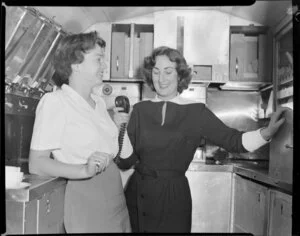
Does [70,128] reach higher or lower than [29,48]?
lower

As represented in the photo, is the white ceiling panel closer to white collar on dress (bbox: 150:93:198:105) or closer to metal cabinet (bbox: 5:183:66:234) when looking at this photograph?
white collar on dress (bbox: 150:93:198:105)

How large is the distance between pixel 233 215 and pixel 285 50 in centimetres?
65

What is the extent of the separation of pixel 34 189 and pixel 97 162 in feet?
0.75

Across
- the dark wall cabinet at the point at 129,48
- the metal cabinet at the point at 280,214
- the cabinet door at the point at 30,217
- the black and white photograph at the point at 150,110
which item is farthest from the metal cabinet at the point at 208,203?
the cabinet door at the point at 30,217

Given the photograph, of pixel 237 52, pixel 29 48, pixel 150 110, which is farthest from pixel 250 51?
pixel 29 48

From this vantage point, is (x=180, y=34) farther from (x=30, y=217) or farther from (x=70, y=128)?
(x=30, y=217)

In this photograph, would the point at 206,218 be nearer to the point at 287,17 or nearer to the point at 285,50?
the point at 285,50

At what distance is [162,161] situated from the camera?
129cm

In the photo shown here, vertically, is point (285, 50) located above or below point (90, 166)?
above

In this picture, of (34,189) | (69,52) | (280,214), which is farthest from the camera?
(280,214)

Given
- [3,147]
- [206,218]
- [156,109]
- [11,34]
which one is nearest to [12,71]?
[11,34]

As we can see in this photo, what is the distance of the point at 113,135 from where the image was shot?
1290mm

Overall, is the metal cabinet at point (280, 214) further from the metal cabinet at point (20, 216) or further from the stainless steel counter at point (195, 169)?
the metal cabinet at point (20, 216)

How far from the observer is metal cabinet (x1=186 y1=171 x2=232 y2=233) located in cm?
131
